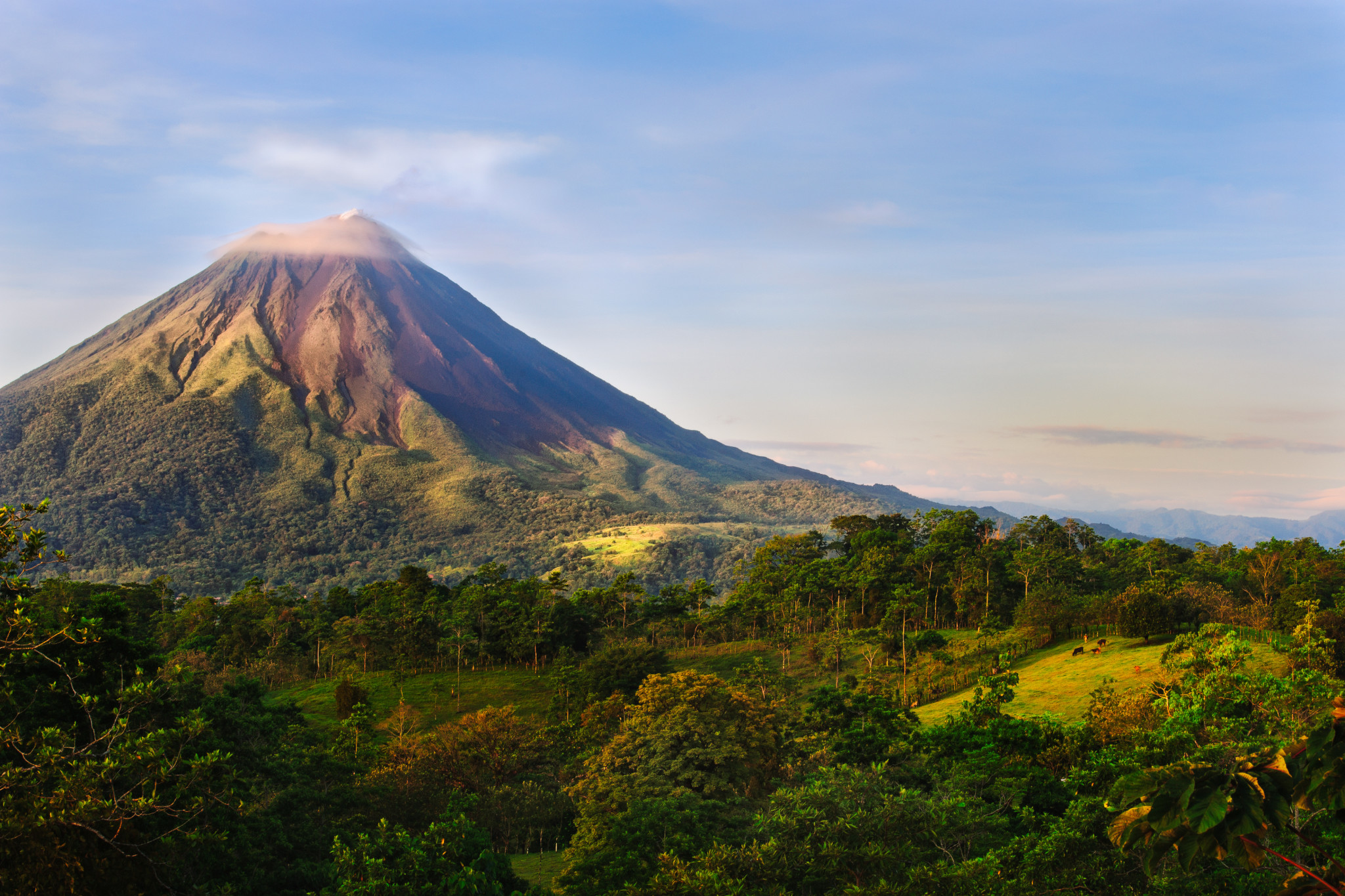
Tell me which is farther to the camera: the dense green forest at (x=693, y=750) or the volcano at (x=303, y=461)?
Answer: the volcano at (x=303, y=461)

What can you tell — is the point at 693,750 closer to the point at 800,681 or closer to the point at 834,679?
the point at 800,681

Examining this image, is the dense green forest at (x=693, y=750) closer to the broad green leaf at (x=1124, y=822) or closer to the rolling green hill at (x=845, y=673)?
the broad green leaf at (x=1124, y=822)

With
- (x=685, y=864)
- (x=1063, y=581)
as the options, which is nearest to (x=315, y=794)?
(x=685, y=864)

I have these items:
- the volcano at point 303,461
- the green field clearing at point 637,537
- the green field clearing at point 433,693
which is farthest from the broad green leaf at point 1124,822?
the volcano at point 303,461

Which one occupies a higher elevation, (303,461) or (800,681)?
(303,461)

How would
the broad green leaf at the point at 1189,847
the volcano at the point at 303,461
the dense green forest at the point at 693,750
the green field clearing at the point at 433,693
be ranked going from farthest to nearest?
the volcano at the point at 303,461 → the green field clearing at the point at 433,693 → the dense green forest at the point at 693,750 → the broad green leaf at the point at 1189,847

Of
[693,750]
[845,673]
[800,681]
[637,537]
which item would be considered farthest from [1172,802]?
[637,537]

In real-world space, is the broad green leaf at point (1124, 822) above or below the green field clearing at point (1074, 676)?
above
